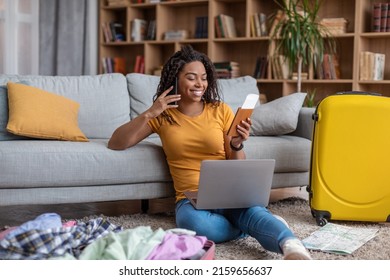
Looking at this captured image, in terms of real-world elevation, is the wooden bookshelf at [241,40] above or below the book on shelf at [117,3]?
below

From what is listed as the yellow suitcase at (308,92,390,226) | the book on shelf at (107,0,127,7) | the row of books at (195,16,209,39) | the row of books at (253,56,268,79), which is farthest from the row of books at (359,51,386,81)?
the book on shelf at (107,0,127,7)

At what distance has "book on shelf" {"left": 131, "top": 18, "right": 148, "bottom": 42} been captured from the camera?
224 inches

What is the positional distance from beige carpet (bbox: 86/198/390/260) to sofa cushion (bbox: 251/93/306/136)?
1.31 ft

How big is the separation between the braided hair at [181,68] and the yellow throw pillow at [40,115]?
0.61m

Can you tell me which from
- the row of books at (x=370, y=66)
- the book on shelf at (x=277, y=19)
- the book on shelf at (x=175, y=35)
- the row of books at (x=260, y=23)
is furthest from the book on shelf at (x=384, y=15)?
the book on shelf at (x=175, y=35)

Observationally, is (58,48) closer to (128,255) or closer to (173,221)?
(173,221)

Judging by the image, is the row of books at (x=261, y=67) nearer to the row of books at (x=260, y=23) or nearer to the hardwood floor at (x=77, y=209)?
the row of books at (x=260, y=23)

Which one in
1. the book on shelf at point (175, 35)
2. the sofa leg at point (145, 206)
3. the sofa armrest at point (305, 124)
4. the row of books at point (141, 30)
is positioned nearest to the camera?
the sofa leg at point (145, 206)

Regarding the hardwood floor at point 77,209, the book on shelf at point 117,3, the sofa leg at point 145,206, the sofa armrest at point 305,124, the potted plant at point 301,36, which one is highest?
the book on shelf at point 117,3

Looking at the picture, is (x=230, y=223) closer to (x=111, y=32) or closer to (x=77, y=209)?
(x=77, y=209)

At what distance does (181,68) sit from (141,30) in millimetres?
3435

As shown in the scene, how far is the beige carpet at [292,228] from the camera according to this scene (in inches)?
83.2

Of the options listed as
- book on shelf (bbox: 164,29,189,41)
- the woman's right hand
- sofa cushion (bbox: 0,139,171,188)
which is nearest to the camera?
the woman's right hand

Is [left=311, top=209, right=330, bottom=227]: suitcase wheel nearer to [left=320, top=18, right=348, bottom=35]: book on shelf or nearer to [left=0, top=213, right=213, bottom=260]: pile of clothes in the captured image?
[left=0, top=213, right=213, bottom=260]: pile of clothes
